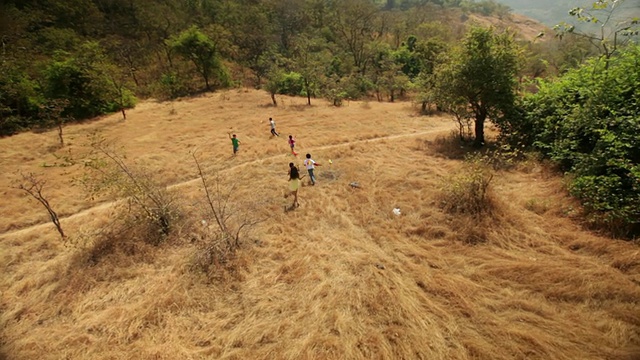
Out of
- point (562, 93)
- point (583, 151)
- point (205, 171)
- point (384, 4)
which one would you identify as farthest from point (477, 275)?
point (384, 4)

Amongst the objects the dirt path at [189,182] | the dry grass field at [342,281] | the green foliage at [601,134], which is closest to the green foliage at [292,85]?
the dirt path at [189,182]

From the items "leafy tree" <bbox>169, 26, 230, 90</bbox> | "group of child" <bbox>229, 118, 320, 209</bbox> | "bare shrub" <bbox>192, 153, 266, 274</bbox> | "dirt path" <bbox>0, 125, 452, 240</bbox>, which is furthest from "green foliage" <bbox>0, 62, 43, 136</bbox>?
"bare shrub" <bbox>192, 153, 266, 274</bbox>

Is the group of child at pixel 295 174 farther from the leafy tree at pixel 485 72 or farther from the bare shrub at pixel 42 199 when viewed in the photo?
the leafy tree at pixel 485 72

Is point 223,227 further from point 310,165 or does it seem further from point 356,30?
point 356,30

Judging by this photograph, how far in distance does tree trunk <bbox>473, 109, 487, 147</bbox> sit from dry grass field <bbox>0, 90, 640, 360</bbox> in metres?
3.64

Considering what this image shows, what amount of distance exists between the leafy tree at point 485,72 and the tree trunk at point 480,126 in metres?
0.02

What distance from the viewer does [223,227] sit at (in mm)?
7465

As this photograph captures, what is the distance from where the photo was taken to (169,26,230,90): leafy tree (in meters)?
27.9

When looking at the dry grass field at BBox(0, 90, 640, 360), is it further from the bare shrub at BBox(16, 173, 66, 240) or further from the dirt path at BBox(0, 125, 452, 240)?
the bare shrub at BBox(16, 173, 66, 240)

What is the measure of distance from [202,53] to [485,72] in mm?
27633

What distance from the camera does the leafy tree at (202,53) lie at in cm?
2786

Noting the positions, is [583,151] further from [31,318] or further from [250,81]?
[250,81]

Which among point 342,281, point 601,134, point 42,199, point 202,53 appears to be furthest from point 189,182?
point 202,53

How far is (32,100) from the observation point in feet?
60.4
